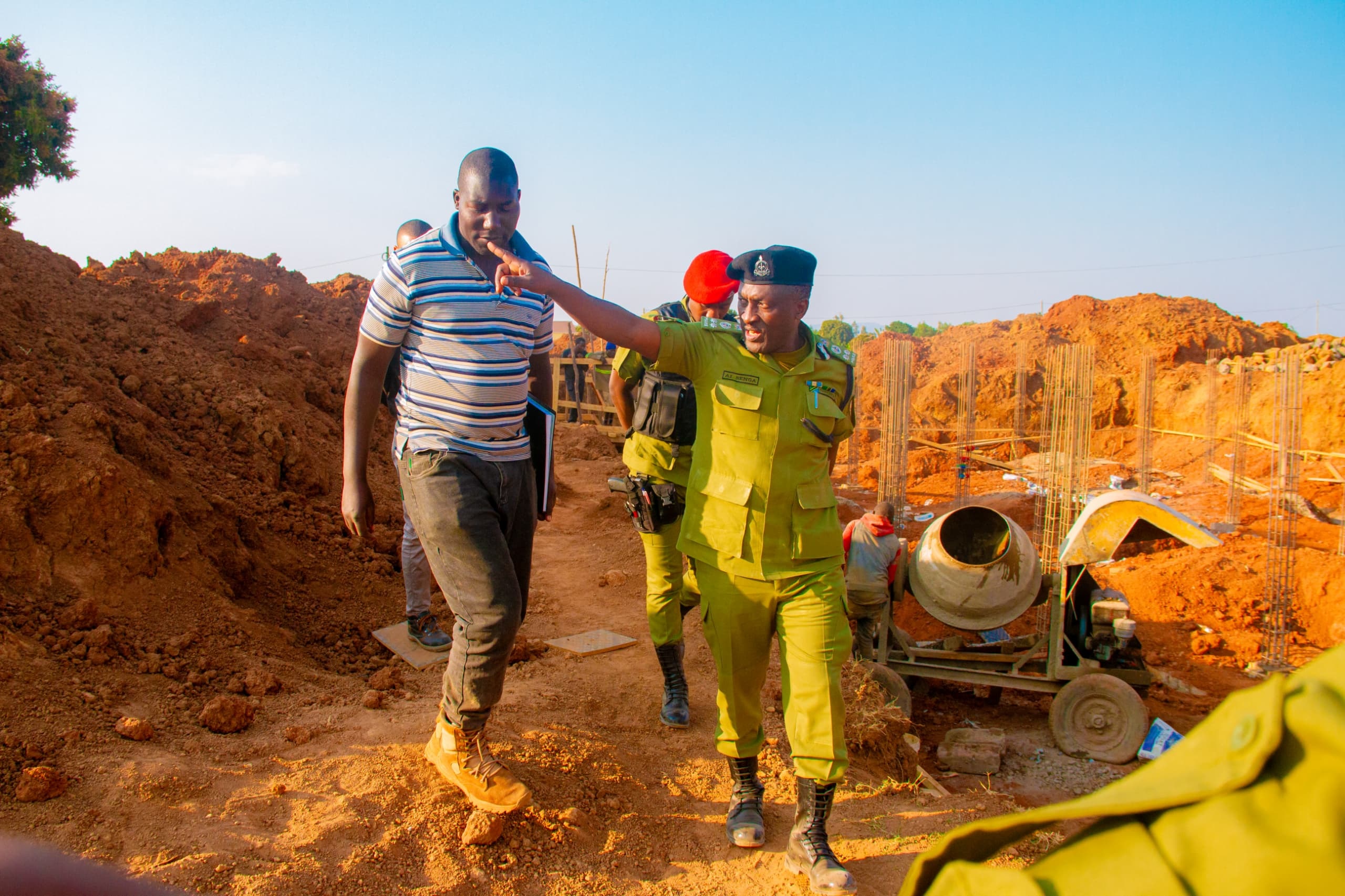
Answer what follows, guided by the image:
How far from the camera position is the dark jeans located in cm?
274

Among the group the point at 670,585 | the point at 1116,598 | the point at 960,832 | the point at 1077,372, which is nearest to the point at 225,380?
the point at 670,585

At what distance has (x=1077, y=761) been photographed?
5.11 metres

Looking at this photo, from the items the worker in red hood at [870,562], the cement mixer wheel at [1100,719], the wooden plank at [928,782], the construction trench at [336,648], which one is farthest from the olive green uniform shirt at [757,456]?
the cement mixer wheel at [1100,719]

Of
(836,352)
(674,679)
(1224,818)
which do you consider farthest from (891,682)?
(1224,818)

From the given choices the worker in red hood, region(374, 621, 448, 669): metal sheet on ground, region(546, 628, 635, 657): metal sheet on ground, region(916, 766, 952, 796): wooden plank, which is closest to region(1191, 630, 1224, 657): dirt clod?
the worker in red hood

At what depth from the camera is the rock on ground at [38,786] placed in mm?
2625

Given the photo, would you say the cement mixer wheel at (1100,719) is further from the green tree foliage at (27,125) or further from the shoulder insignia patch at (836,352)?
the green tree foliage at (27,125)

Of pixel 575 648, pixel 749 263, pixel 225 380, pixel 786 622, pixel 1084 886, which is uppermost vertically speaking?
pixel 749 263

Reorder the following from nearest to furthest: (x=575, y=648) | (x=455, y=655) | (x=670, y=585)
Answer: (x=455, y=655) → (x=670, y=585) → (x=575, y=648)

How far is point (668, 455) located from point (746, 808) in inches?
63.0

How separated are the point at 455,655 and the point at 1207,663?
7015 mm

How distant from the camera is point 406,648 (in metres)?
4.64

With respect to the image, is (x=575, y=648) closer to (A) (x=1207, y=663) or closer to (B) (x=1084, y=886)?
(B) (x=1084, y=886)

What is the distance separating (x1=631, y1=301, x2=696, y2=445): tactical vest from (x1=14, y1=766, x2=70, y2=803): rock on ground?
97.4 inches
